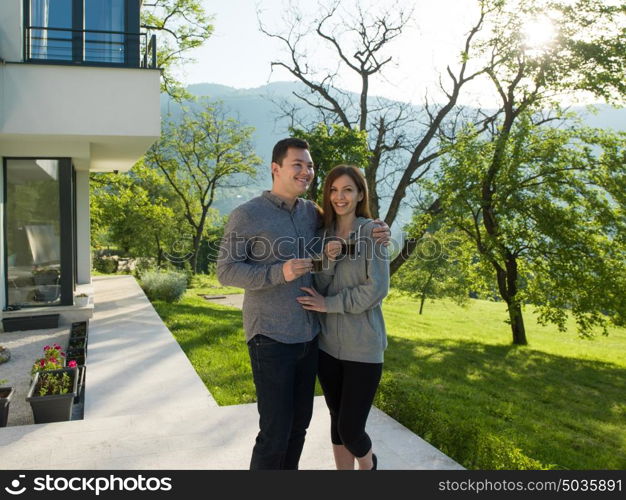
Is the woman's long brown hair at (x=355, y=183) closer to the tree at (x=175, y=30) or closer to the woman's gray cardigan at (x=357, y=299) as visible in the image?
the woman's gray cardigan at (x=357, y=299)

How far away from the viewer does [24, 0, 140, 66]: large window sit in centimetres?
902

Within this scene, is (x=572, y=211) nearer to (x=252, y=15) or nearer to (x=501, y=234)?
(x=501, y=234)

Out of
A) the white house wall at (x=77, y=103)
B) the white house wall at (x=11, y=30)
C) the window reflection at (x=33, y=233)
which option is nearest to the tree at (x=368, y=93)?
the white house wall at (x=77, y=103)

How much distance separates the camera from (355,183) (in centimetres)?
288

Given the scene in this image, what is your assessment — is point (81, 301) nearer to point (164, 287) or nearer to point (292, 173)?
point (164, 287)

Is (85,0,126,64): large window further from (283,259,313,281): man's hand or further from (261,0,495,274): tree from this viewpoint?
(261,0,495,274): tree

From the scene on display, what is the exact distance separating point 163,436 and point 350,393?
206 cm

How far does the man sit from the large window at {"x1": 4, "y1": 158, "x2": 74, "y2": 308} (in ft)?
26.6

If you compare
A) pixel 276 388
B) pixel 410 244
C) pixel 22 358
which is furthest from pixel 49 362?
pixel 410 244

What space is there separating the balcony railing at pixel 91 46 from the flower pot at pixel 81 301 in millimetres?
4301

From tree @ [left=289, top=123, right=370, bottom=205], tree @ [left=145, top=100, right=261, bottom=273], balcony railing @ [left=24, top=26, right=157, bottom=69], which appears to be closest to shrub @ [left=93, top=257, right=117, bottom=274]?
tree @ [left=145, top=100, right=261, bottom=273]

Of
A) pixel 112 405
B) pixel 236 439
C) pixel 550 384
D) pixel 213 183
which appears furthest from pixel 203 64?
pixel 236 439

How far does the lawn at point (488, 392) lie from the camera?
4.27m
